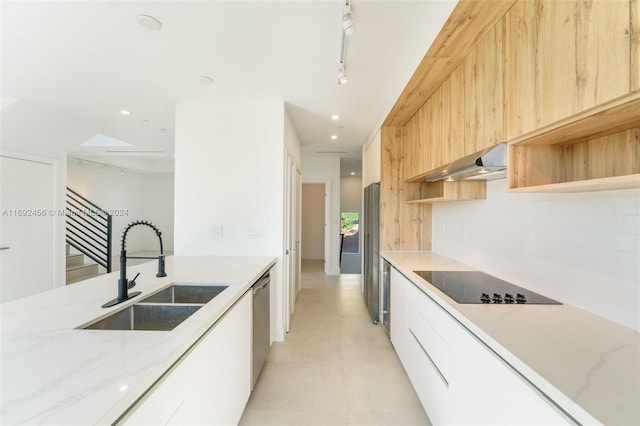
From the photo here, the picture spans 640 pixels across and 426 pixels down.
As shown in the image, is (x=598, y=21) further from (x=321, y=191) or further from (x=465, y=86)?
(x=321, y=191)

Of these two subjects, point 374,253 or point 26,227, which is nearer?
point 374,253

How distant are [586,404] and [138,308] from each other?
5.84 ft

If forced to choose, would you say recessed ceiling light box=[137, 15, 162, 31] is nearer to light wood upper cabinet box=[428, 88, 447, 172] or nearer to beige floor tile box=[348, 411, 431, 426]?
light wood upper cabinet box=[428, 88, 447, 172]

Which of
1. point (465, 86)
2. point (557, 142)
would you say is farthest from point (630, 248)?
point (465, 86)

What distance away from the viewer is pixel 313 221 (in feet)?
27.9

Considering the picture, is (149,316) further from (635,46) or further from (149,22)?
(635,46)

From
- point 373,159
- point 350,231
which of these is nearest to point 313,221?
point 350,231

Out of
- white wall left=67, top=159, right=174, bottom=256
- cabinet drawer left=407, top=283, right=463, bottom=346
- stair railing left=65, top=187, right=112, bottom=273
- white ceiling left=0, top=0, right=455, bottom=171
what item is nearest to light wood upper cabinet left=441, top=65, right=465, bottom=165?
white ceiling left=0, top=0, right=455, bottom=171

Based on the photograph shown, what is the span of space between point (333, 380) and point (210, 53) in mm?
2821

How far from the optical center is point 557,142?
131 centimetres

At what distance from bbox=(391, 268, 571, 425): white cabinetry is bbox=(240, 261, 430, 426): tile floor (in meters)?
0.24

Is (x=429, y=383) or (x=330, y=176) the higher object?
(x=330, y=176)

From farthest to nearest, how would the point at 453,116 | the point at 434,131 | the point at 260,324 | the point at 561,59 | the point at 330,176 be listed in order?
the point at 330,176 < the point at 434,131 < the point at 260,324 < the point at 453,116 < the point at 561,59

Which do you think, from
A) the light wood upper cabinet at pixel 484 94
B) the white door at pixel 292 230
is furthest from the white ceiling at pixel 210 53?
the white door at pixel 292 230
